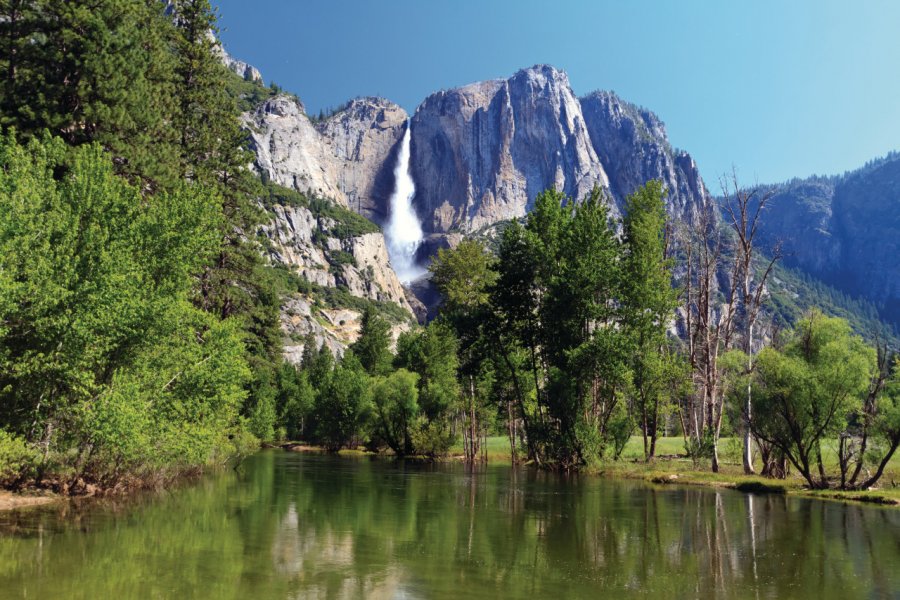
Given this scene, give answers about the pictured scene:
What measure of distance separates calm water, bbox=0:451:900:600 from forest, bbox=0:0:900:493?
4018 millimetres

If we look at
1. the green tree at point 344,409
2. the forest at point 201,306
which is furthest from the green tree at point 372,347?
the forest at point 201,306

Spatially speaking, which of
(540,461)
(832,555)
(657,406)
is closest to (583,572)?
(832,555)

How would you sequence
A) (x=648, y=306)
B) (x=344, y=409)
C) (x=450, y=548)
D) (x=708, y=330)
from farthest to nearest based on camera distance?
(x=344, y=409) < (x=648, y=306) < (x=708, y=330) < (x=450, y=548)

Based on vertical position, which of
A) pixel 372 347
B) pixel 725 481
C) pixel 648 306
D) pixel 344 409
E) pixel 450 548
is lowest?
pixel 725 481

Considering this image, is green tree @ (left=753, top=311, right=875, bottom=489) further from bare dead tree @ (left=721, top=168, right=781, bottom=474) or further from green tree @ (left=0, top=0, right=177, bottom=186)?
green tree @ (left=0, top=0, right=177, bottom=186)

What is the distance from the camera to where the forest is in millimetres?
23969

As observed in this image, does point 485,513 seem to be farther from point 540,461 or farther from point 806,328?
point 540,461

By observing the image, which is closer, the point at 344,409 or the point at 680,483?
the point at 680,483

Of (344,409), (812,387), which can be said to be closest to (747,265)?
(812,387)

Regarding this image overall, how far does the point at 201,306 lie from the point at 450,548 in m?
33.4

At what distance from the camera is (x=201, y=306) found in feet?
148

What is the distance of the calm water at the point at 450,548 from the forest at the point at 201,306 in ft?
13.2

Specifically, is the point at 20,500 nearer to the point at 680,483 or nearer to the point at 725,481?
the point at 680,483

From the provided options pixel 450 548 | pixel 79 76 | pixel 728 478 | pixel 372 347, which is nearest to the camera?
pixel 450 548
